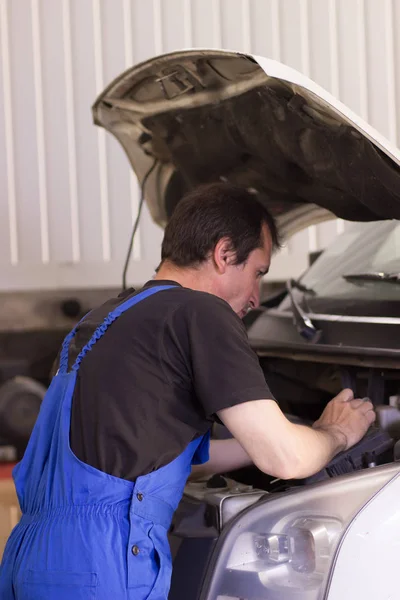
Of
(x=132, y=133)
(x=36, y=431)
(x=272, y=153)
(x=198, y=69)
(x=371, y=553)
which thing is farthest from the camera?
(x=132, y=133)

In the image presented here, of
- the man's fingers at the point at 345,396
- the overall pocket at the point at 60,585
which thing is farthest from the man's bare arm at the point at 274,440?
the overall pocket at the point at 60,585

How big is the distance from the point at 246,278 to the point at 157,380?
361 mm

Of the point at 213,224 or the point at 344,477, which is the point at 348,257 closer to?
the point at 213,224

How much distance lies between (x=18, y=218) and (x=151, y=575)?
330cm

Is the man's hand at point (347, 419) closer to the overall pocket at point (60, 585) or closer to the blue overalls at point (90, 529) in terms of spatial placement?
the blue overalls at point (90, 529)

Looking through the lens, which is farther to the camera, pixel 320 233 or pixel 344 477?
pixel 320 233

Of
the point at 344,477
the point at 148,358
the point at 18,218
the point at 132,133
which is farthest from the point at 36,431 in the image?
the point at 18,218

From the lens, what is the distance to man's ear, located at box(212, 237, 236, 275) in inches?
65.4

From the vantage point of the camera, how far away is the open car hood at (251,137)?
5.48 ft

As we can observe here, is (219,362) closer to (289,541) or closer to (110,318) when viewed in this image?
(110,318)

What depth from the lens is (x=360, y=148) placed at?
169 centimetres

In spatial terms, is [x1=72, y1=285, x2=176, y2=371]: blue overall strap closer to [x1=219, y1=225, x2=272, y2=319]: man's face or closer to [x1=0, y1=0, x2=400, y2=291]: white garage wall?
[x1=219, y1=225, x2=272, y2=319]: man's face

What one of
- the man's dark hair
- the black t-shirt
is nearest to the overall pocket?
the black t-shirt

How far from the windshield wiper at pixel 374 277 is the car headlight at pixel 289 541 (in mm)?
736
